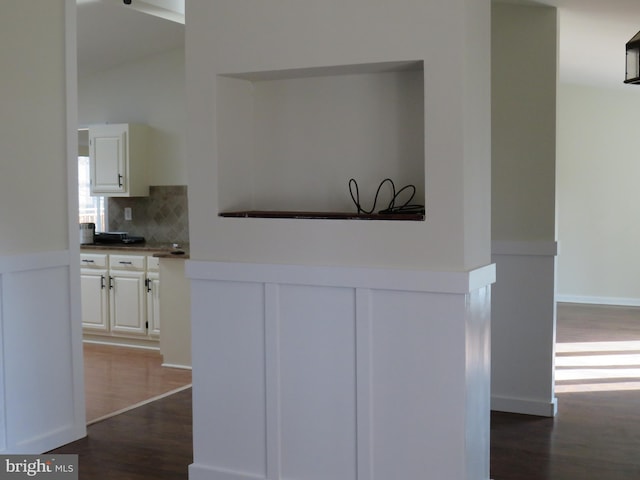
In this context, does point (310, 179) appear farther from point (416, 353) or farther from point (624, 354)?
point (624, 354)

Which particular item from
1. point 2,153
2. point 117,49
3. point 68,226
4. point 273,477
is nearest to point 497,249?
point 273,477

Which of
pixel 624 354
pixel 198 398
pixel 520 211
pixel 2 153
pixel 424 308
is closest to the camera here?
pixel 424 308

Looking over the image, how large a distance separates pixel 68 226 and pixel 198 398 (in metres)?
1.33

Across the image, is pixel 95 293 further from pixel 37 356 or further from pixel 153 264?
pixel 37 356

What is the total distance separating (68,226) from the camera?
413 centimetres

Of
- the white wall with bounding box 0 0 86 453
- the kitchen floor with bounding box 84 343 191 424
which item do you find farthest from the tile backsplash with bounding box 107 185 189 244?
the white wall with bounding box 0 0 86 453

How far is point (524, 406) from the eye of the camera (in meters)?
4.62

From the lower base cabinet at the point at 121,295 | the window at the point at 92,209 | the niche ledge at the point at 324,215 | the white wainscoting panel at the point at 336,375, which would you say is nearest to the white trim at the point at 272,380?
the white wainscoting panel at the point at 336,375

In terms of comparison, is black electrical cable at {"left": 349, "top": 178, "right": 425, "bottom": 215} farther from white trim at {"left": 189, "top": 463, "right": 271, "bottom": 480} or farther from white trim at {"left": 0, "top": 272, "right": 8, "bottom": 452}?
white trim at {"left": 0, "top": 272, "right": 8, "bottom": 452}

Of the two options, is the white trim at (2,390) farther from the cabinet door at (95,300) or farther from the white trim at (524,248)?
the cabinet door at (95,300)

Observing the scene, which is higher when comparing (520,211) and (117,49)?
(117,49)

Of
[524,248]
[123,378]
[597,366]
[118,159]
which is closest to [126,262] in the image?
[118,159]

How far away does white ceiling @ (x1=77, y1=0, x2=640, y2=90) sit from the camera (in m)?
4.62

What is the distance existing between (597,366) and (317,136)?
11.3 feet
